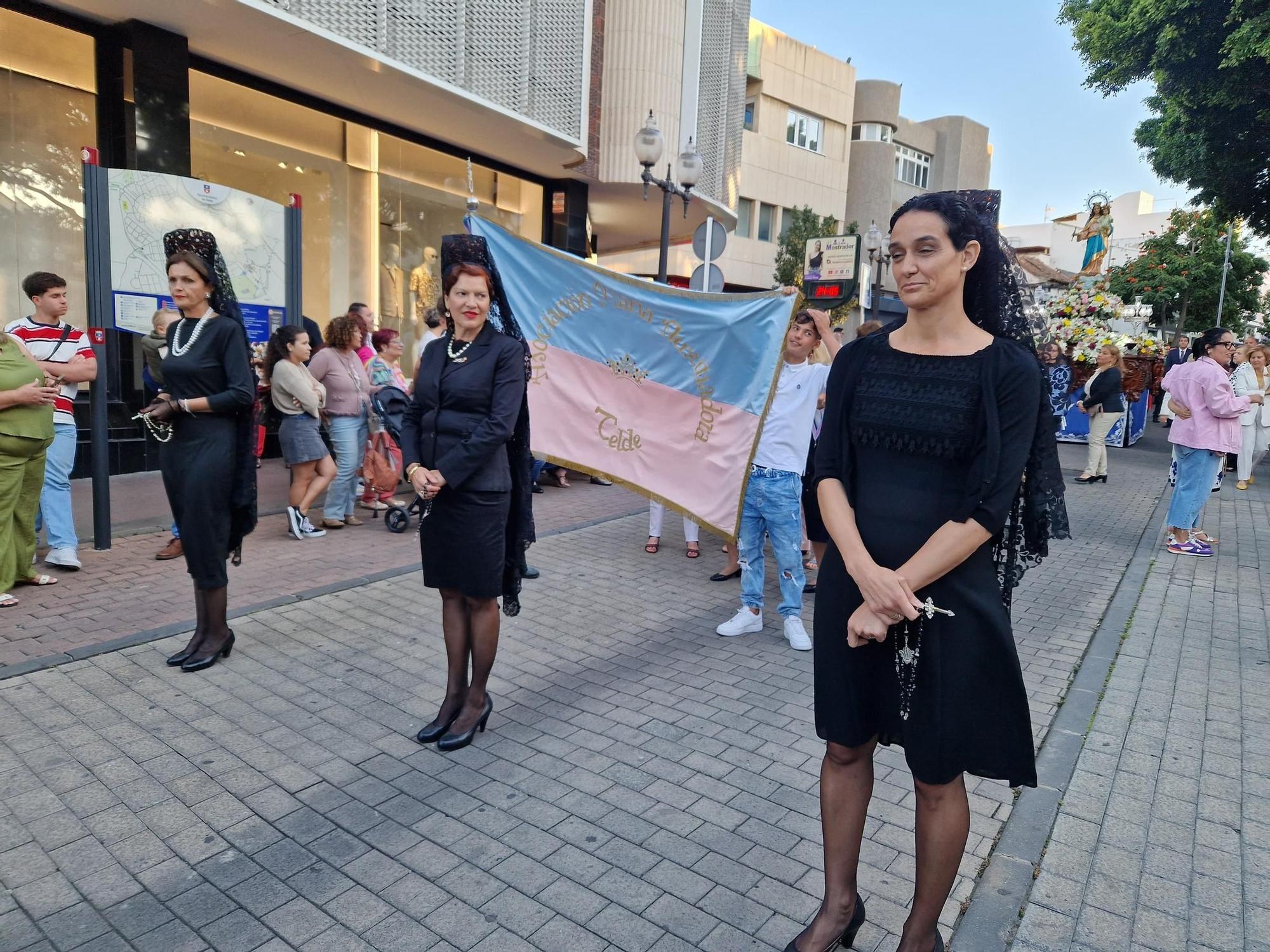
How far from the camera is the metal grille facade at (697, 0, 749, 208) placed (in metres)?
17.6

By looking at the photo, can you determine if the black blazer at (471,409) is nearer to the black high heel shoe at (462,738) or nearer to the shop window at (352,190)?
the black high heel shoe at (462,738)

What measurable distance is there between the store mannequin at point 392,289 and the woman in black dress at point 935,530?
1280cm

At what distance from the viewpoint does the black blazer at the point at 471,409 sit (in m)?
3.70

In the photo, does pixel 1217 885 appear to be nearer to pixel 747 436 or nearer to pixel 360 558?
Answer: pixel 747 436

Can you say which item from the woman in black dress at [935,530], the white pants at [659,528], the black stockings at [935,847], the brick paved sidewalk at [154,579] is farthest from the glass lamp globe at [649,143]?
the black stockings at [935,847]

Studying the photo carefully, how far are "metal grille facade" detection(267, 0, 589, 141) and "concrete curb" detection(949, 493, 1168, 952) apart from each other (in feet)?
32.0

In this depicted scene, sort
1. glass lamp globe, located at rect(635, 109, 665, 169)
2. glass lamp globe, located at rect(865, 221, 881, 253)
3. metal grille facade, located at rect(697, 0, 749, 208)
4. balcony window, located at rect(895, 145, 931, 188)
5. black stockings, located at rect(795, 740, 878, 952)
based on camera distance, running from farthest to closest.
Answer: balcony window, located at rect(895, 145, 931, 188) → glass lamp globe, located at rect(865, 221, 881, 253) → metal grille facade, located at rect(697, 0, 749, 208) → glass lamp globe, located at rect(635, 109, 665, 169) → black stockings, located at rect(795, 740, 878, 952)

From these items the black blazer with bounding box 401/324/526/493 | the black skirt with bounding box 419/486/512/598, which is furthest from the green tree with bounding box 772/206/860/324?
the black skirt with bounding box 419/486/512/598

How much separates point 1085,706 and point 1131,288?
3416 centimetres

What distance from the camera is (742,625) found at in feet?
18.6

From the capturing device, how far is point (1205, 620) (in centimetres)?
635

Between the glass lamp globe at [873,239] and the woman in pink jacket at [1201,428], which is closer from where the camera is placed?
the woman in pink jacket at [1201,428]

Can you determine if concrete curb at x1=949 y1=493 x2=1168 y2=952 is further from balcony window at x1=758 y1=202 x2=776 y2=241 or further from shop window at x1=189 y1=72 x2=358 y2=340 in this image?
balcony window at x1=758 y1=202 x2=776 y2=241

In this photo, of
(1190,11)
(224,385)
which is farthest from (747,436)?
(1190,11)
